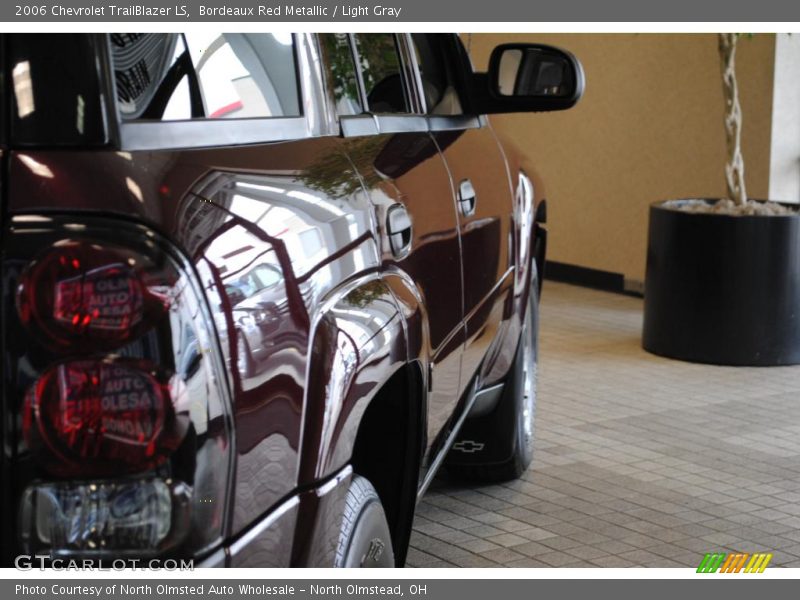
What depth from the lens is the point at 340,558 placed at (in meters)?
1.94

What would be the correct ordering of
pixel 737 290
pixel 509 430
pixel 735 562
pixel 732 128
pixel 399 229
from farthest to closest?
pixel 732 128, pixel 737 290, pixel 509 430, pixel 735 562, pixel 399 229

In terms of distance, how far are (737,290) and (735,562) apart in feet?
11.3

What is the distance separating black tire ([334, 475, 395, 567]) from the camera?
6.45ft

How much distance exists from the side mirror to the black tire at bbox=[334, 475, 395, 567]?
1792 millimetres

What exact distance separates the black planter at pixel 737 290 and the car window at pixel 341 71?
4.82 metres

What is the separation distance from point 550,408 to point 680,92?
4.18 metres

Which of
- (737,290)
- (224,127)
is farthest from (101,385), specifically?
(737,290)

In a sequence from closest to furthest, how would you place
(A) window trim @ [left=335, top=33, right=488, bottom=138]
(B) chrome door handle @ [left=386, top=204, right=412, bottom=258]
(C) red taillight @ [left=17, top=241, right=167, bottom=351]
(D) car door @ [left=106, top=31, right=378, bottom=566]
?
(C) red taillight @ [left=17, top=241, right=167, bottom=351]
(D) car door @ [left=106, top=31, right=378, bottom=566]
(B) chrome door handle @ [left=386, top=204, right=412, bottom=258]
(A) window trim @ [left=335, top=33, right=488, bottom=138]

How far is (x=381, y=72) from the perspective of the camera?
2.94 metres

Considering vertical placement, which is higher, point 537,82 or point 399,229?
point 537,82

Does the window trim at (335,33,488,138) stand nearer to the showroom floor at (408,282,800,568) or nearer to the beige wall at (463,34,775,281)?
the showroom floor at (408,282,800,568)

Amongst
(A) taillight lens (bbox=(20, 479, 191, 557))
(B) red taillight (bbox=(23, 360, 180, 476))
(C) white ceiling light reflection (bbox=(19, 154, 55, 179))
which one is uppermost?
(C) white ceiling light reflection (bbox=(19, 154, 55, 179))

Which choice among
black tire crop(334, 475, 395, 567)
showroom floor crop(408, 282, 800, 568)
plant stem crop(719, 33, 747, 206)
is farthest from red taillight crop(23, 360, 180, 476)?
plant stem crop(719, 33, 747, 206)

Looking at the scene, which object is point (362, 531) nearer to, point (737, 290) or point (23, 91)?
point (23, 91)
